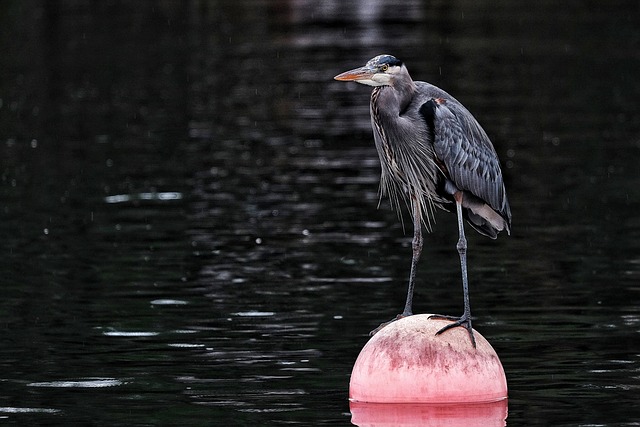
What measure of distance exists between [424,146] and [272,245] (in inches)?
316

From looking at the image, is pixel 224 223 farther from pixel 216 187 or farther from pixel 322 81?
pixel 322 81

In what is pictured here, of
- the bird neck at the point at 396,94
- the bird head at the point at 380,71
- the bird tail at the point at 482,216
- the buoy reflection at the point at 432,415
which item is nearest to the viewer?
the buoy reflection at the point at 432,415

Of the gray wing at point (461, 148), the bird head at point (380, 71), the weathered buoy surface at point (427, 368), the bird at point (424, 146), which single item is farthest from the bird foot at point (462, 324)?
the bird head at point (380, 71)

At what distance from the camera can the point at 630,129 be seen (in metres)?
32.2

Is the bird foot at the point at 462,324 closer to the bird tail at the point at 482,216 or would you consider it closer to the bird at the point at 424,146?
the bird at the point at 424,146

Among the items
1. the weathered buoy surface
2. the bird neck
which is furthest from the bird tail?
the weathered buoy surface

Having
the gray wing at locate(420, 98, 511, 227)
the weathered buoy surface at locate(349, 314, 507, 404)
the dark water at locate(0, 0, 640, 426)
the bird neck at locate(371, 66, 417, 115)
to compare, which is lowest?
the dark water at locate(0, 0, 640, 426)

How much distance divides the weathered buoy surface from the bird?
50 cm

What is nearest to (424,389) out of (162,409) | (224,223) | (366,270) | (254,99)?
(162,409)

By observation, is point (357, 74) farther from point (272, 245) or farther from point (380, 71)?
point (272, 245)

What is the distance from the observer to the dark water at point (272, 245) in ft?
45.3

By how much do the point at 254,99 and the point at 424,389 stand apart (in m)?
28.3

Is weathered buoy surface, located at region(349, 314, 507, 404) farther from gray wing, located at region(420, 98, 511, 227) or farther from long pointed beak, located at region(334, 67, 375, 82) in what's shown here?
long pointed beak, located at region(334, 67, 375, 82)

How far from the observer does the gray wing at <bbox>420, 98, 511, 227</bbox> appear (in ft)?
43.1
